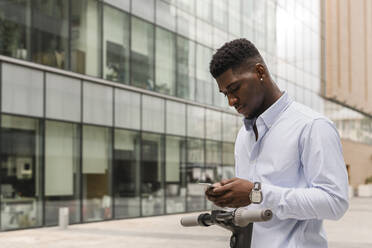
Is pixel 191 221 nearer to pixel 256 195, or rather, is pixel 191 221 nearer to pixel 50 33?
pixel 256 195

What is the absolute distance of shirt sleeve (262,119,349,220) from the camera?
181 centimetres

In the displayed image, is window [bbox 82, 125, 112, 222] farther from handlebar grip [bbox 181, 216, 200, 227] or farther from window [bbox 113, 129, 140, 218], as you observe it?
handlebar grip [bbox 181, 216, 200, 227]

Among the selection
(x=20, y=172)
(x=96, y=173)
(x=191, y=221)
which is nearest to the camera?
(x=191, y=221)

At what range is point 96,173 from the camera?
19.7 metres

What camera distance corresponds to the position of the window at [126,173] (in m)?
20.7

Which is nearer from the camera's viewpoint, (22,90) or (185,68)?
(22,90)

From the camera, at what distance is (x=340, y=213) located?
1.88m

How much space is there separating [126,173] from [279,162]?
19467 millimetres

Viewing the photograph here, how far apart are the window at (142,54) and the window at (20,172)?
5.81 m

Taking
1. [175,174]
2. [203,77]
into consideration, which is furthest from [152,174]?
[203,77]

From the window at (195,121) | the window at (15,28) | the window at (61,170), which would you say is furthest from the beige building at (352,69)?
A: the window at (15,28)

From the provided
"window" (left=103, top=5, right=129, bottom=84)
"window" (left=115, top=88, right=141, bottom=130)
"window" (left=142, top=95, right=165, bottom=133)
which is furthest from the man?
"window" (left=142, top=95, right=165, bottom=133)

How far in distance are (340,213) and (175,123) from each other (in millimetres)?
22547

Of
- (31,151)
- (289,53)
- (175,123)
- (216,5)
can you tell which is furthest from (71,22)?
(289,53)
